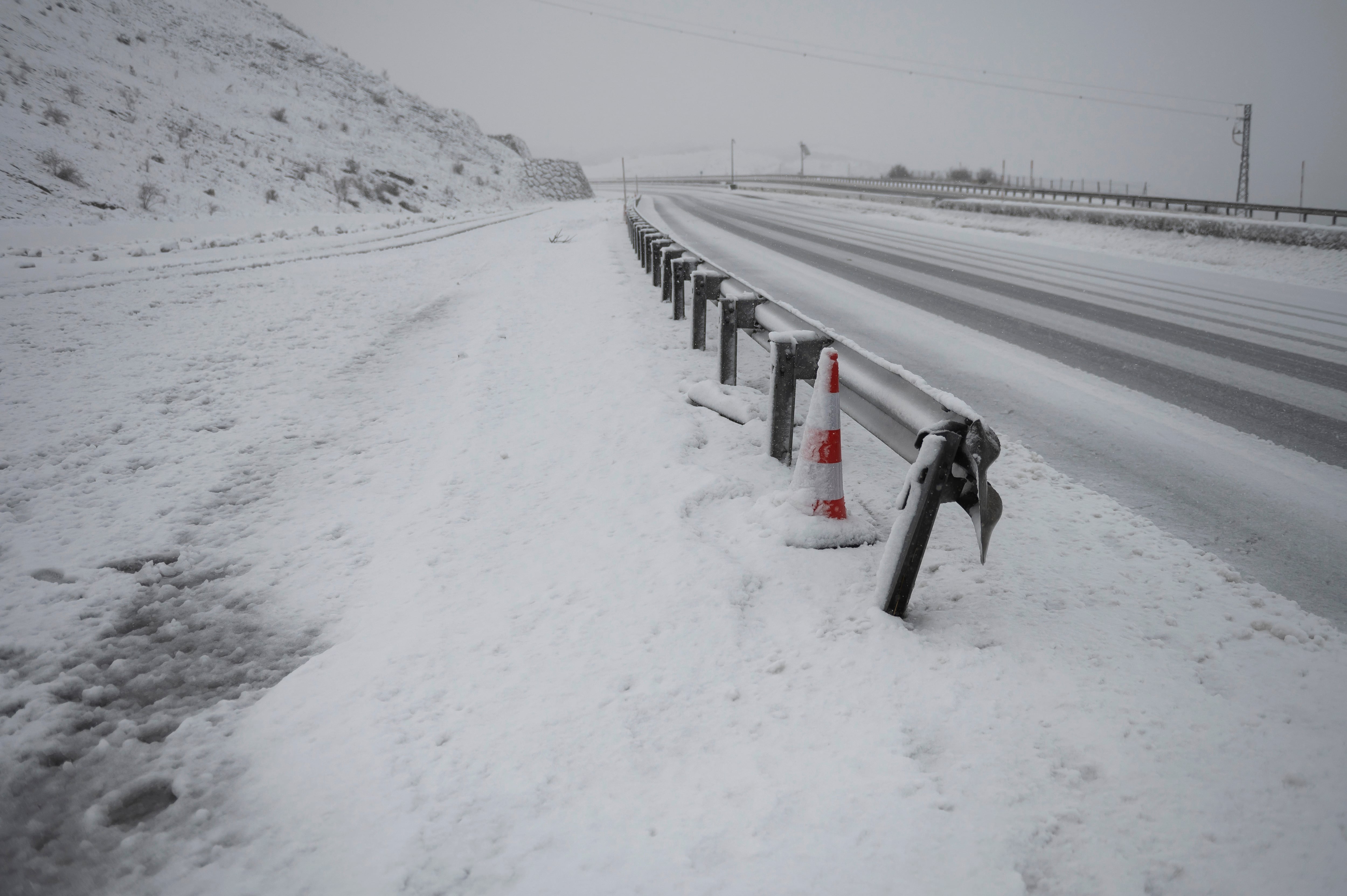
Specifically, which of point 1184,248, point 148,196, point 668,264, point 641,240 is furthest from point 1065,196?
point 148,196

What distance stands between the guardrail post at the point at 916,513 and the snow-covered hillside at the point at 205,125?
18.2 metres

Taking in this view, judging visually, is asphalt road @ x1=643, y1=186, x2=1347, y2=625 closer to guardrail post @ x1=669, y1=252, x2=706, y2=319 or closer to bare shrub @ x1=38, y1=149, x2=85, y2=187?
guardrail post @ x1=669, y1=252, x2=706, y2=319

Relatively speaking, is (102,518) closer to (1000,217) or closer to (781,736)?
(781,736)

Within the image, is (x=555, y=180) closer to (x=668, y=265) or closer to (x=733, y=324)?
(x=668, y=265)

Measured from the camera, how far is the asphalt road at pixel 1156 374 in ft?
10.5

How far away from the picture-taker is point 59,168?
15.9 m

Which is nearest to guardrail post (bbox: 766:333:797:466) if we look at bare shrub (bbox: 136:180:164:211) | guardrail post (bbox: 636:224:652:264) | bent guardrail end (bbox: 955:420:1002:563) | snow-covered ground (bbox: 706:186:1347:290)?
bent guardrail end (bbox: 955:420:1002:563)

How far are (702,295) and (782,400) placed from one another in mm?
2404

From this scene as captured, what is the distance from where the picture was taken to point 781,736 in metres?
2.03

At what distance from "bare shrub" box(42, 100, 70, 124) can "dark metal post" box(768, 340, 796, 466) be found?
23.7 metres

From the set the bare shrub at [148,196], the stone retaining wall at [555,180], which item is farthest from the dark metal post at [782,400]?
the stone retaining wall at [555,180]

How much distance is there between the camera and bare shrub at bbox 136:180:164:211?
648 inches

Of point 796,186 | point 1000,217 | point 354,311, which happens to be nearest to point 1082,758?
point 354,311

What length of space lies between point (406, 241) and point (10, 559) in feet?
46.4
